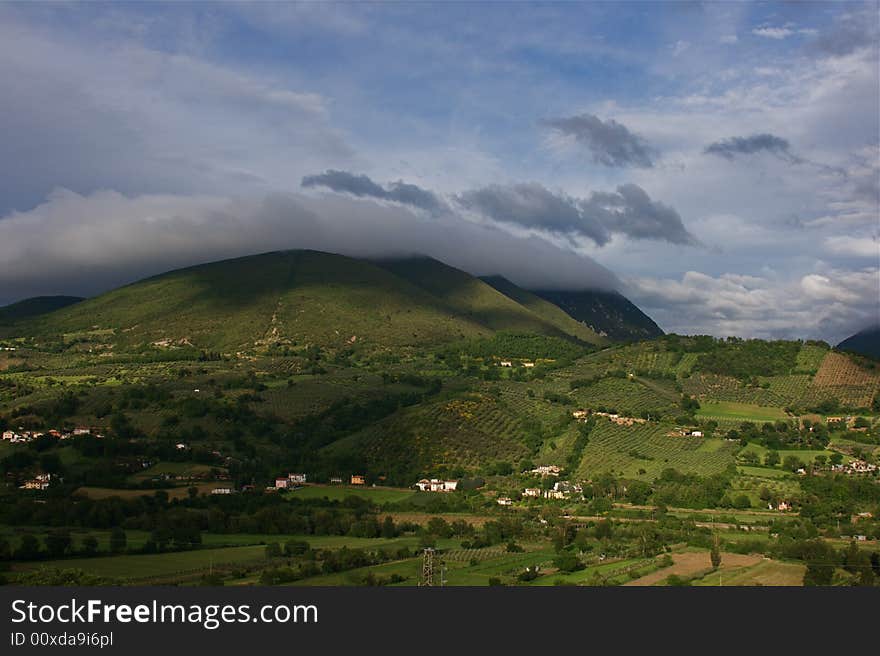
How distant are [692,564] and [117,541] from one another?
39.4 metres

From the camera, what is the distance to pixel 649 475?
92.5 meters

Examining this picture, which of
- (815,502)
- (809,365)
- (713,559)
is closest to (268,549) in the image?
(713,559)

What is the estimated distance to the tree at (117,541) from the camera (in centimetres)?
5934

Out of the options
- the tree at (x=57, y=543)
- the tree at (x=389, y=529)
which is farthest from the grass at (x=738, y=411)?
the tree at (x=57, y=543)

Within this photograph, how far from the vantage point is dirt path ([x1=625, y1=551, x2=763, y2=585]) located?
171 feet

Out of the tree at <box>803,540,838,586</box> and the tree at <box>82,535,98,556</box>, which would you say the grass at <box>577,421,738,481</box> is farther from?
the tree at <box>82,535,98,556</box>

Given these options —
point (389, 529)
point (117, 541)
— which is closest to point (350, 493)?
point (389, 529)

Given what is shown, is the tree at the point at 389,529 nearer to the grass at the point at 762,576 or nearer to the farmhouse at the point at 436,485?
the farmhouse at the point at 436,485

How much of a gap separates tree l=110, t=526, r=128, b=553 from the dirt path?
112 feet

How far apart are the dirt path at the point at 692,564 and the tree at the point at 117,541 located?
1344 inches

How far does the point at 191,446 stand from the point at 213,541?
123ft

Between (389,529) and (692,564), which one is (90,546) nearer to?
(389,529)

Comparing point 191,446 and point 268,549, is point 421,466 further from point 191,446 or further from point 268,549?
point 268,549

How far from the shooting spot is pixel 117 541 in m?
60.8
